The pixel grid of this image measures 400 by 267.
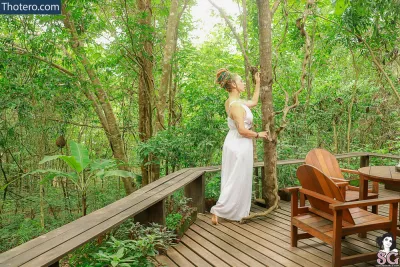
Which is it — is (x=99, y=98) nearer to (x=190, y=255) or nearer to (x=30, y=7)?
(x=30, y=7)

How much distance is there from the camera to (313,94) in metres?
7.64

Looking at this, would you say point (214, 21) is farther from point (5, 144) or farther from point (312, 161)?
point (312, 161)

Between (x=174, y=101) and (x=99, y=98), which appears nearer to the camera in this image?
(x=99, y=98)

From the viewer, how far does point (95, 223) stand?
2.36 m

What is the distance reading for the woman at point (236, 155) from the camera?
390 centimetres

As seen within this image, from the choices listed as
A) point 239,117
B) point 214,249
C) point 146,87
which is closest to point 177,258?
point 214,249

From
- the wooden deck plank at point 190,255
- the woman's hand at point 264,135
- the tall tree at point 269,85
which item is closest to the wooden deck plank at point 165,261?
the wooden deck plank at point 190,255

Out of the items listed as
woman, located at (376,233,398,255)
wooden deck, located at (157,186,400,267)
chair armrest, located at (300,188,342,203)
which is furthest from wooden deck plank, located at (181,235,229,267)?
woman, located at (376,233,398,255)

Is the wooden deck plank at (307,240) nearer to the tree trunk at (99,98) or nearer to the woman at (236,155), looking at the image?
the woman at (236,155)

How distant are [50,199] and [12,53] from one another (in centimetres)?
417

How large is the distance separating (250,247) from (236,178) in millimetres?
904

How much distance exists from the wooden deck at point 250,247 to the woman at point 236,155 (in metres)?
0.24

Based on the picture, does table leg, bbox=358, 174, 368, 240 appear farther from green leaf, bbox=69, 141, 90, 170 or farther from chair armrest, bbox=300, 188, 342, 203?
green leaf, bbox=69, 141, 90, 170

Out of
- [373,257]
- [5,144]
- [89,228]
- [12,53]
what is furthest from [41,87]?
[373,257]
